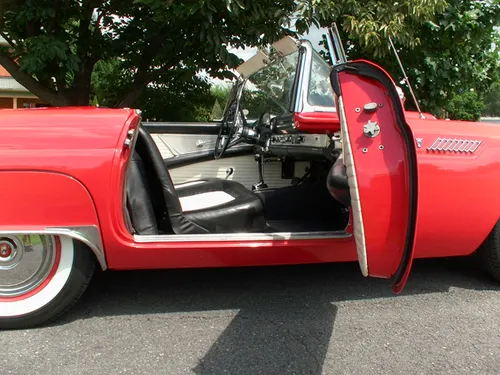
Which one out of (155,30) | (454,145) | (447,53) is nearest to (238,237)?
(454,145)

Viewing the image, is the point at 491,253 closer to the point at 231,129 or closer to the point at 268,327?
the point at 268,327

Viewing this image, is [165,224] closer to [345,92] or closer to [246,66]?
[345,92]

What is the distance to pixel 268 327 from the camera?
2.46 meters

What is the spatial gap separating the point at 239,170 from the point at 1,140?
6.69ft

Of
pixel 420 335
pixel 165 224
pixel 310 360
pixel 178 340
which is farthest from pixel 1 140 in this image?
pixel 420 335

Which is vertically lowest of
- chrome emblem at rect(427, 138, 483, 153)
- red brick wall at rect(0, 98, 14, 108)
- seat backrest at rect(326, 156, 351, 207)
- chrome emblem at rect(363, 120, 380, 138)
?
red brick wall at rect(0, 98, 14, 108)

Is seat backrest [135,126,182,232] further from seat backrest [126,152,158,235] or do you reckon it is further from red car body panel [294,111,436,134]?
red car body panel [294,111,436,134]

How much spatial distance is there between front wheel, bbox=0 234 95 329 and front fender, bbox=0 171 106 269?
0.40ft

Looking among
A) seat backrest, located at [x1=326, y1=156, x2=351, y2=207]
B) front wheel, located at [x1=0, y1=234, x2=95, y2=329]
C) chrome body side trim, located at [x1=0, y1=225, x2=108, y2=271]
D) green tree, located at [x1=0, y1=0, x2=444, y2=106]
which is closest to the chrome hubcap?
front wheel, located at [x1=0, y1=234, x2=95, y2=329]

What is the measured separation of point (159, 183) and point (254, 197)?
0.70 meters

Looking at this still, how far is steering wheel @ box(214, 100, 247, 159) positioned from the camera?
144 inches

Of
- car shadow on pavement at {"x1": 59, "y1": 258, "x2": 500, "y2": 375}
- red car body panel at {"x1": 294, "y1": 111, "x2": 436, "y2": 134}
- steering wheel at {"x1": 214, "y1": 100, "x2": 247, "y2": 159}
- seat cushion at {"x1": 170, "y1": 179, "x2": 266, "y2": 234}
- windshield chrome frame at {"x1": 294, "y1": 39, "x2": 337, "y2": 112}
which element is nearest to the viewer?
car shadow on pavement at {"x1": 59, "y1": 258, "x2": 500, "y2": 375}

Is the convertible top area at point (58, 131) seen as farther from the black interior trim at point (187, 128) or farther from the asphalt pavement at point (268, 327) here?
the black interior trim at point (187, 128)

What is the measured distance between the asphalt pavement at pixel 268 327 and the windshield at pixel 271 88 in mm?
1243
